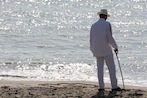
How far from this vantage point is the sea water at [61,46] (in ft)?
52.0

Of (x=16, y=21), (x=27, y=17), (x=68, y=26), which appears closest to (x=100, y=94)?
(x=68, y=26)

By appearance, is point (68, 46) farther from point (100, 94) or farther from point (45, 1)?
point (45, 1)

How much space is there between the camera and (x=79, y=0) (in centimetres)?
5575

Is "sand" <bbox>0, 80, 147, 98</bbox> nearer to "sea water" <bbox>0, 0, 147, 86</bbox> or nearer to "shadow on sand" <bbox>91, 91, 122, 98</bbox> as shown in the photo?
"shadow on sand" <bbox>91, 91, 122, 98</bbox>

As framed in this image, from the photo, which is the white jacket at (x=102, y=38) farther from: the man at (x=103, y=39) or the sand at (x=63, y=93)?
the sand at (x=63, y=93)

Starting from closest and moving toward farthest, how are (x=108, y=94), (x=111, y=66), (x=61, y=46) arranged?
(x=108, y=94) < (x=111, y=66) < (x=61, y=46)

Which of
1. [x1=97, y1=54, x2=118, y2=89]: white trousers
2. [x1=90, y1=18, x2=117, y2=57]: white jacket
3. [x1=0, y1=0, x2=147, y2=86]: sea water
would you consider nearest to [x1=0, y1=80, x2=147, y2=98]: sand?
[x1=97, y1=54, x2=118, y2=89]: white trousers

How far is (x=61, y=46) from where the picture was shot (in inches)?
885

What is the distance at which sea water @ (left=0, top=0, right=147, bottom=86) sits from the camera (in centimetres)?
1584

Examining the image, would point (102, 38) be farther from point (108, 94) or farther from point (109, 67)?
point (108, 94)

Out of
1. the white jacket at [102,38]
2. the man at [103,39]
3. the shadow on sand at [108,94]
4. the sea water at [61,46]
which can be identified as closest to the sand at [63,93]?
the shadow on sand at [108,94]

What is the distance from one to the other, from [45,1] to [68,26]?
2372cm

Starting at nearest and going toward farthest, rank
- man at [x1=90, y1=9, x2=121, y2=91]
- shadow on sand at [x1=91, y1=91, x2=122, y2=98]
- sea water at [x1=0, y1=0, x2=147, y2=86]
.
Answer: shadow on sand at [x1=91, y1=91, x2=122, y2=98], man at [x1=90, y1=9, x2=121, y2=91], sea water at [x1=0, y1=0, x2=147, y2=86]

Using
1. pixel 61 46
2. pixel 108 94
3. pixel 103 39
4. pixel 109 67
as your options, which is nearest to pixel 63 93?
pixel 108 94
